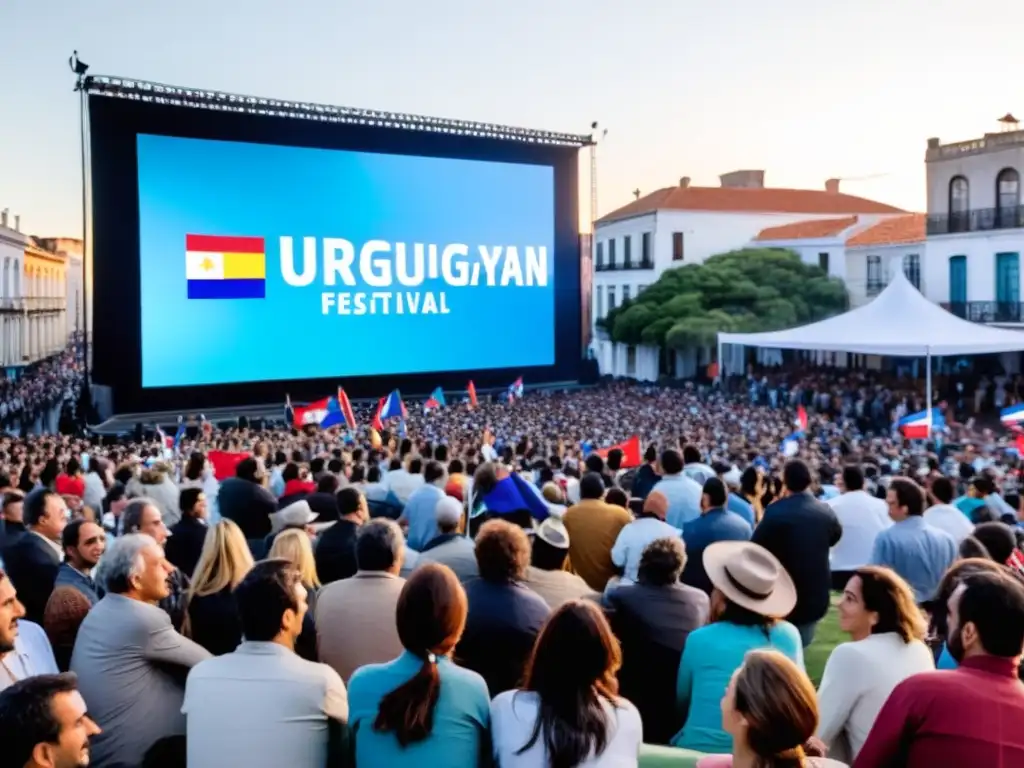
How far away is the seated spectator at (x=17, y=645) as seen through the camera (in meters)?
2.98

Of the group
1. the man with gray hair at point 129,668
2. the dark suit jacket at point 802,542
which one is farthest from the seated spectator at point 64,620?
the dark suit jacket at point 802,542

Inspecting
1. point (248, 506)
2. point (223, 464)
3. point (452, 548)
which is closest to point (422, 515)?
point (248, 506)

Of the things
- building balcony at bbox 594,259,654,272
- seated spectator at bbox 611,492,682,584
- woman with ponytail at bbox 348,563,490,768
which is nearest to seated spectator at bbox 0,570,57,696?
woman with ponytail at bbox 348,563,490,768

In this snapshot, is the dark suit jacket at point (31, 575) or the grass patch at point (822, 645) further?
the grass patch at point (822, 645)

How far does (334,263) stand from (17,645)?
18.6 metres

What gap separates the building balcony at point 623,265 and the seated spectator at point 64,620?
3807cm

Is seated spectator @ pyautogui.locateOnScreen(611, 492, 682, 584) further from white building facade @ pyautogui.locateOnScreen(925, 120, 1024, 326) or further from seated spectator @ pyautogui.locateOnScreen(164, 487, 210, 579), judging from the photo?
white building facade @ pyautogui.locateOnScreen(925, 120, 1024, 326)

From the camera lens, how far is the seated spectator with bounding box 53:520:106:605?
4164 mm

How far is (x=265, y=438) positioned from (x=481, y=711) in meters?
13.7

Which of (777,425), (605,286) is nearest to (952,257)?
(777,425)

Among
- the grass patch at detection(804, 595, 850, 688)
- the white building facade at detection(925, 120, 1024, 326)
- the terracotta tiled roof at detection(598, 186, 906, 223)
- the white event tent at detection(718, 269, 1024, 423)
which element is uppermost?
the terracotta tiled roof at detection(598, 186, 906, 223)

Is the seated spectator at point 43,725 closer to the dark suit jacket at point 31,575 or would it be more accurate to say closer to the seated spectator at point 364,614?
the seated spectator at point 364,614

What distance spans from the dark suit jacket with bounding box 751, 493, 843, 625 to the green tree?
28.0m

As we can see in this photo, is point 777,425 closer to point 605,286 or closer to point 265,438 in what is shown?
point 265,438
